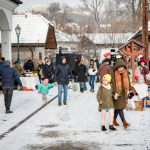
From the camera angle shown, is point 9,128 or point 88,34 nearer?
point 9,128

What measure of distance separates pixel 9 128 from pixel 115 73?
2.82 meters

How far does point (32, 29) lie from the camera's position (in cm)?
2797

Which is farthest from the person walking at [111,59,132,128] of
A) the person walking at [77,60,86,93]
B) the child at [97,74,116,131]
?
the person walking at [77,60,86,93]

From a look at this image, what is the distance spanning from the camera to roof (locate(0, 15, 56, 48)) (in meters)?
26.8

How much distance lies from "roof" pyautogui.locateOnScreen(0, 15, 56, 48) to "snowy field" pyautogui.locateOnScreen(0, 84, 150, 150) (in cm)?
1720

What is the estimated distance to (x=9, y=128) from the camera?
723 centimetres

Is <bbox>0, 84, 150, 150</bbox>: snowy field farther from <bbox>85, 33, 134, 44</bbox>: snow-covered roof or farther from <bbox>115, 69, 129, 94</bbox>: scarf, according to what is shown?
<bbox>85, 33, 134, 44</bbox>: snow-covered roof

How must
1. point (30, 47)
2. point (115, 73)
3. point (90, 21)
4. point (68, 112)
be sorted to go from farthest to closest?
point (90, 21)
point (30, 47)
point (68, 112)
point (115, 73)

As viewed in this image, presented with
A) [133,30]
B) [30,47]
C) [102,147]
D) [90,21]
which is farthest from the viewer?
[90,21]

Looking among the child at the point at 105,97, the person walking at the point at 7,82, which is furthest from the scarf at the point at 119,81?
the person walking at the point at 7,82

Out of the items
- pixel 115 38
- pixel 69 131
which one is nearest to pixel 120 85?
pixel 69 131

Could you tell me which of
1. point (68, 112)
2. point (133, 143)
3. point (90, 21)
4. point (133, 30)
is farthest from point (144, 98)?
point (90, 21)

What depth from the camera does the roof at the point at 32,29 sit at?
2680cm

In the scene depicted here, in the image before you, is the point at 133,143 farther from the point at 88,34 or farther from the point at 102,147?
the point at 88,34
